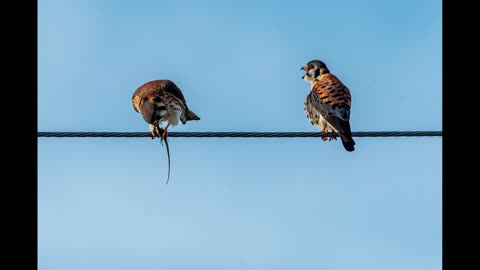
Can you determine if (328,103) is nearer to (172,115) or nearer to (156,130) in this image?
(172,115)

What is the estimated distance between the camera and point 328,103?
25.0 ft

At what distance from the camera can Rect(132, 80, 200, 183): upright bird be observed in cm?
725

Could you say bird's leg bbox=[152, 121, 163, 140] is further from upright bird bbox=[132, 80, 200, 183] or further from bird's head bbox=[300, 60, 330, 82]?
bird's head bbox=[300, 60, 330, 82]

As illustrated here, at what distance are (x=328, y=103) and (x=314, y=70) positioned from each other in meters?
1.12

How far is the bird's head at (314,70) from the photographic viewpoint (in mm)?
8602

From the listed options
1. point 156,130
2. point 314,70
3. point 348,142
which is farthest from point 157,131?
point 314,70

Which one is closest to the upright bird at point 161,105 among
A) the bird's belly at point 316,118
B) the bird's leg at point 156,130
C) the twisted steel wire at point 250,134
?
the bird's leg at point 156,130

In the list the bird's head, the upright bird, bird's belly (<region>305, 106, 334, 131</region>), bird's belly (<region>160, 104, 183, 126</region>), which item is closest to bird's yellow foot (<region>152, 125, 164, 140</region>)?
the upright bird

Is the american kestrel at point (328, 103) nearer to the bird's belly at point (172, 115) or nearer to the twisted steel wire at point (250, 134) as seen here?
the bird's belly at point (172, 115)

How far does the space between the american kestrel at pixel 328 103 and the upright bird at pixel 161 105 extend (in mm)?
1317
